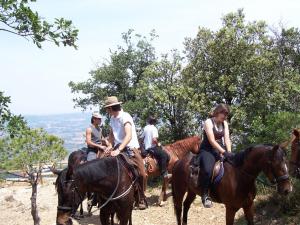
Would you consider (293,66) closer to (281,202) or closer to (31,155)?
(281,202)

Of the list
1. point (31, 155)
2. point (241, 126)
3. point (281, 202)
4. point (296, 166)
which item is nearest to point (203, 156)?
point (296, 166)

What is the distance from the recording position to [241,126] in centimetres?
1494

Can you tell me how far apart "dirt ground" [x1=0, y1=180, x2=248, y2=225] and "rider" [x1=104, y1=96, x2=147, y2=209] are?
1264 millimetres

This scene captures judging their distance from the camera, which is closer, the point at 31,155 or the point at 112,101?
the point at 112,101

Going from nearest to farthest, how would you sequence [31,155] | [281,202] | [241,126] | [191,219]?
[281,202], [191,219], [241,126], [31,155]

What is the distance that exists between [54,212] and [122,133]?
9.39 meters

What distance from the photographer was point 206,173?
25.5 feet

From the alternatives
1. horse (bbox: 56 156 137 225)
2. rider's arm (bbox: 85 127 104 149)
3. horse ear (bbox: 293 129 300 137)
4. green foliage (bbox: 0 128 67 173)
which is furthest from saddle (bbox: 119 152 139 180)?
green foliage (bbox: 0 128 67 173)

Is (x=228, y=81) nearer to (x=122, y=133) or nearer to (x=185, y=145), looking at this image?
(x=185, y=145)

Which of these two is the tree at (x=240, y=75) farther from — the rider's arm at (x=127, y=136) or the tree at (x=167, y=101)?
the rider's arm at (x=127, y=136)

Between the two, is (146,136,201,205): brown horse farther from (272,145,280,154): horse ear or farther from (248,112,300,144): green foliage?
(272,145,280,154): horse ear

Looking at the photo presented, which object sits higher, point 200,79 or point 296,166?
point 200,79

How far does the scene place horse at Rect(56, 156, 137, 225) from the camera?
6215 millimetres

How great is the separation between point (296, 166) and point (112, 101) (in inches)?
139
